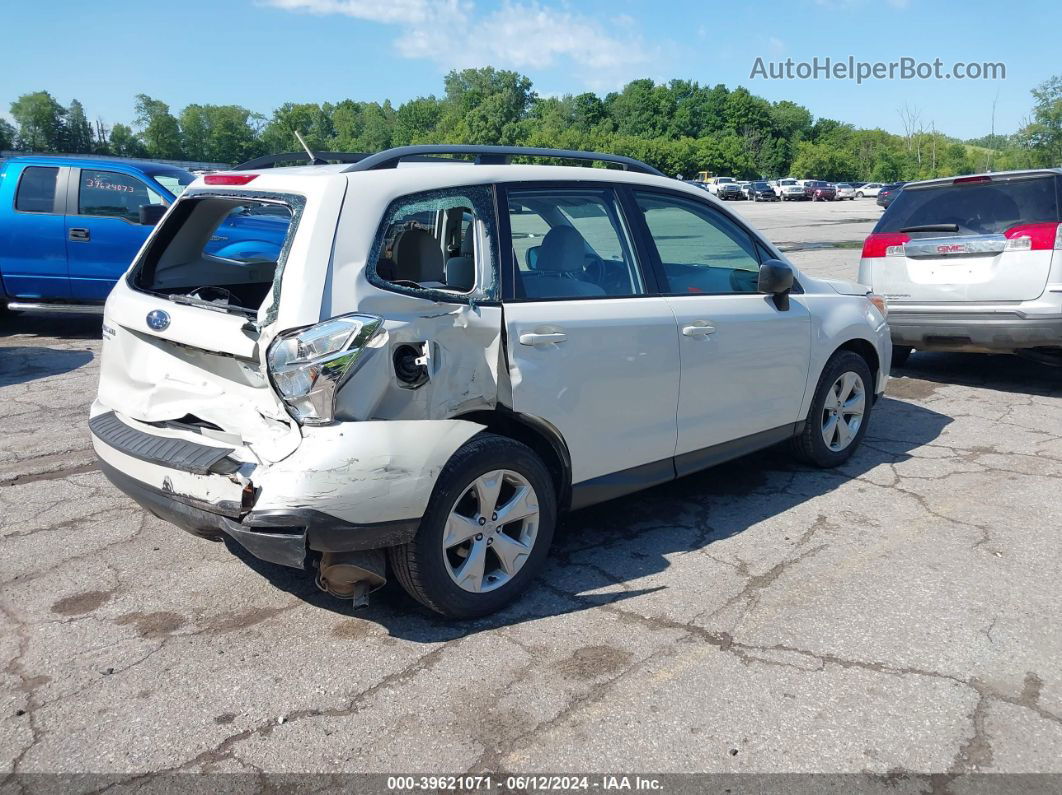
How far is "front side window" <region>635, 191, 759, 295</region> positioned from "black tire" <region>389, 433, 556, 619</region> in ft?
4.17

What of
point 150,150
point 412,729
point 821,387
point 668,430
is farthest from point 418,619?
point 150,150

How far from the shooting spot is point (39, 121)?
12112 centimetres

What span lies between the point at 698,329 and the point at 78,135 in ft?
433

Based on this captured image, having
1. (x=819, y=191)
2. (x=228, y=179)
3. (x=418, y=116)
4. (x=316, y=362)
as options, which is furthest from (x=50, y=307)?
(x=418, y=116)

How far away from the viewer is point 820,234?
27438 millimetres

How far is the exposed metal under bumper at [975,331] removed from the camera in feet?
22.4

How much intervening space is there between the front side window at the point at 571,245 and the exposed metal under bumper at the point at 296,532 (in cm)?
119

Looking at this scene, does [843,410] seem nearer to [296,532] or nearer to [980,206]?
[980,206]

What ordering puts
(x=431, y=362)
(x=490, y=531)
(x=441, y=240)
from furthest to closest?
(x=441, y=240), (x=490, y=531), (x=431, y=362)

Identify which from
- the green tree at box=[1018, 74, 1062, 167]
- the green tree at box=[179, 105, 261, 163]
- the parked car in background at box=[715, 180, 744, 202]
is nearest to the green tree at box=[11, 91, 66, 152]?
the green tree at box=[179, 105, 261, 163]

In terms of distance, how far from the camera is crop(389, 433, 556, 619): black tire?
3.27m

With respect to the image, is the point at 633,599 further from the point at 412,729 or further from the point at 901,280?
the point at 901,280

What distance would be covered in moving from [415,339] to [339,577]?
92cm

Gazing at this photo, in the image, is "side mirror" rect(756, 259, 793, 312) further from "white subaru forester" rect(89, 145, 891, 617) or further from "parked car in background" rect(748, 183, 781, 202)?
"parked car in background" rect(748, 183, 781, 202)
